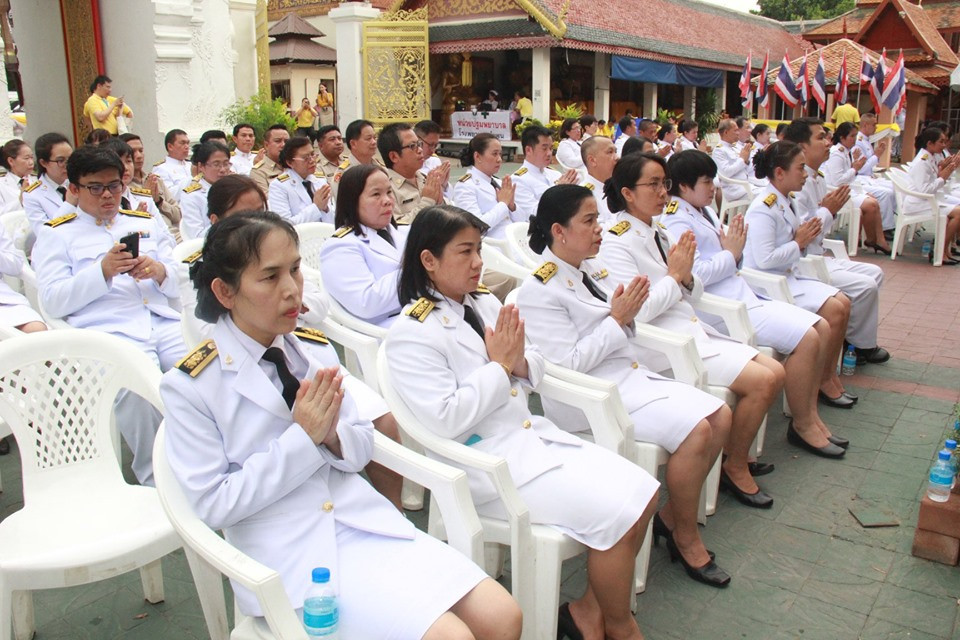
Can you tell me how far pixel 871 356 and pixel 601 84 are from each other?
1648 cm

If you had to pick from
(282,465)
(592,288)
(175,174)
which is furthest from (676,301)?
(175,174)

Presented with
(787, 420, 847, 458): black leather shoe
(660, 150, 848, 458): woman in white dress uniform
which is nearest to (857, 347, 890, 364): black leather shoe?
(660, 150, 848, 458): woman in white dress uniform

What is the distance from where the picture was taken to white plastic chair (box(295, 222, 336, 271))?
13.8 ft

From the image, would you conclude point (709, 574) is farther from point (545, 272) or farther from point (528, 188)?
point (528, 188)

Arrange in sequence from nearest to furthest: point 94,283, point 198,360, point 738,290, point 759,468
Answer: point 198,360 → point 94,283 → point 759,468 → point 738,290

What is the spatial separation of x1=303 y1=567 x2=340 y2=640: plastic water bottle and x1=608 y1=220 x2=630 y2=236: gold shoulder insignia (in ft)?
6.96

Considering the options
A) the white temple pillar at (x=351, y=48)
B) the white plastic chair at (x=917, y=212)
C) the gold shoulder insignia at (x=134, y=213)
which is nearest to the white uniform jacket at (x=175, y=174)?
the gold shoulder insignia at (x=134, y=213)

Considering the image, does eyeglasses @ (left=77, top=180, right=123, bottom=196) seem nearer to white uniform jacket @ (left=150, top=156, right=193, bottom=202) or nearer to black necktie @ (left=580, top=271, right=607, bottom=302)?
black necktie @ (left=580, top=271, right=607, bottom=302)

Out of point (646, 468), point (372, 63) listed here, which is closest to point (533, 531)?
point (646, 468)

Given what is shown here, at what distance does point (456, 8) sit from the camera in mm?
18578

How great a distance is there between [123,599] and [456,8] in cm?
1791

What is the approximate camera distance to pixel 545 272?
113 inches

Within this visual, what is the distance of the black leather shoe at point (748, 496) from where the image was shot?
3224 mm

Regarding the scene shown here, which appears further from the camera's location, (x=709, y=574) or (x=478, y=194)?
(x=478, y=194)
